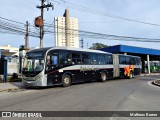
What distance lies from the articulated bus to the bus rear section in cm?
191

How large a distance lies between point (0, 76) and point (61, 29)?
9.58 meters

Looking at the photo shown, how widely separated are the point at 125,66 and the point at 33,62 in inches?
589

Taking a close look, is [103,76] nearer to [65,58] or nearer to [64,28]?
[65,58]

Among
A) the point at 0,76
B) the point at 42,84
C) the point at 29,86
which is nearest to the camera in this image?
the point at 42,84

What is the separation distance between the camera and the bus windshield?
1755cm

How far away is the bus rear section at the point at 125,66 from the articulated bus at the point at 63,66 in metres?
1.91

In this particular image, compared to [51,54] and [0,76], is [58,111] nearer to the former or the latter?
[51,54]

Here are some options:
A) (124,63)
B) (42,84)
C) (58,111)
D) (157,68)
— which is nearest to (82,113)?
(58,111)

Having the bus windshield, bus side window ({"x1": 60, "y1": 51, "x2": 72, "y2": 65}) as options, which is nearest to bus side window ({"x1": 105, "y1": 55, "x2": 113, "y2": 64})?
bus side window ({"x1": 60, "y1": 51, "x2": 72, "y2": 65})

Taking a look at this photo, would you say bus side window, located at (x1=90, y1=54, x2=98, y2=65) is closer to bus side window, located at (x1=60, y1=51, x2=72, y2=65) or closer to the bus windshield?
bus side window, located at (x1=60, y1=51, x2=72, y2=65)

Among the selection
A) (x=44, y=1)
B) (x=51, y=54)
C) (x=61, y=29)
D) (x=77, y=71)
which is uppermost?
(x=44, y=1)

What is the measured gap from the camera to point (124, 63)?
30.0 m

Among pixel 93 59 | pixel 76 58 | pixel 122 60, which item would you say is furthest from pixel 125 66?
pixel 76 58

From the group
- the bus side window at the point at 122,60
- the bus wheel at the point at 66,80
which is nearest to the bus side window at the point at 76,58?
the bus wheel at the point at 66,80
